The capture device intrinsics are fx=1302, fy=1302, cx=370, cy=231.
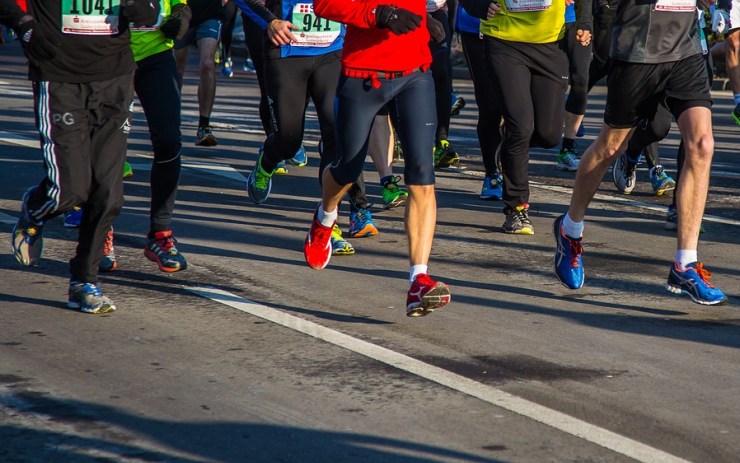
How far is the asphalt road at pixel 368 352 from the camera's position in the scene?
4406mm

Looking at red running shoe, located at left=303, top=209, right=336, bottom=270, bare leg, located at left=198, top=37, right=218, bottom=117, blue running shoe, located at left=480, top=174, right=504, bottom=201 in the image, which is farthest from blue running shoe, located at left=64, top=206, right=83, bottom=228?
bare leg, located at left=198, top=37, right=218, bottom=117

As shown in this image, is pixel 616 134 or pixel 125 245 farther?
pixel 125 245

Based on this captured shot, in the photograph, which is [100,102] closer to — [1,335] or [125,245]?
[1,335]

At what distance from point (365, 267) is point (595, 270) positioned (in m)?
1.31

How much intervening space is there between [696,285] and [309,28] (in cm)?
278

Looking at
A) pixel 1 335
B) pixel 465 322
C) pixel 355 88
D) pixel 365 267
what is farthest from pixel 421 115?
pixel 1 335

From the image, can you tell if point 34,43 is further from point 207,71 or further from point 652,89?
point 207,71

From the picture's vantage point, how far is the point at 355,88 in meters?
6.28

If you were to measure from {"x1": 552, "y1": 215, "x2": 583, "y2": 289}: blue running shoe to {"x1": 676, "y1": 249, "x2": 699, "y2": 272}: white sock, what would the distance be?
548mm

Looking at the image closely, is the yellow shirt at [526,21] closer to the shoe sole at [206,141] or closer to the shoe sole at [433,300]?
the shoe sole at [433,300]

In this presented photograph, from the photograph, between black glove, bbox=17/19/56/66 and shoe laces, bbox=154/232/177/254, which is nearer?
black glove, bbox=17/19/56/66

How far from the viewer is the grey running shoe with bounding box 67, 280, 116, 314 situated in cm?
616

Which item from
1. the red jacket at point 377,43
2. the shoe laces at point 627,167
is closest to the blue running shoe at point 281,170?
the shoe laces at point 627,167

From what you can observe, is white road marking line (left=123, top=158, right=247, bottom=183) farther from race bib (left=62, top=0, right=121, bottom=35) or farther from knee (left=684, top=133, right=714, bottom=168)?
knee (left=684, top=133, right=714, bottom=168)
